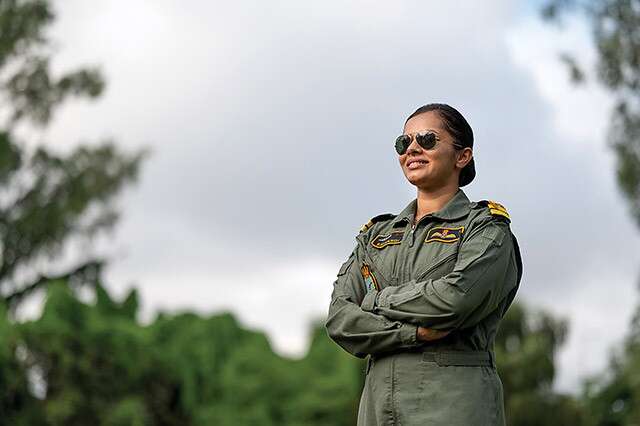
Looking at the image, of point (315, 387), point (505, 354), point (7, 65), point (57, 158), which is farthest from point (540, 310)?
point (7, 65)

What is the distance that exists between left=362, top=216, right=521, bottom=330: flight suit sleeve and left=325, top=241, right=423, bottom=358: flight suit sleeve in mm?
38

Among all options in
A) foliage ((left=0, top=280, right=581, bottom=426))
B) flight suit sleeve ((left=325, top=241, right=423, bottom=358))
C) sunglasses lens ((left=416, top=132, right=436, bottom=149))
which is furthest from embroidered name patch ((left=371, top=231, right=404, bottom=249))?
foliage ((left=0, top=280, right=581, bottom=426))

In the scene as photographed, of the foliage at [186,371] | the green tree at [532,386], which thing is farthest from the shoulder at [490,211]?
the green tree at [532,386]

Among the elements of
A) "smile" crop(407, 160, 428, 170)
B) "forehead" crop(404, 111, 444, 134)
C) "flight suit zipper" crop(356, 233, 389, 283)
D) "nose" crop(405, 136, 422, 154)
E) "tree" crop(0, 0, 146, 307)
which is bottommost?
"flight suit zipper" crop(356, 233, 389, 283)

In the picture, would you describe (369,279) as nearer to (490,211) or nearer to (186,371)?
(490,211)

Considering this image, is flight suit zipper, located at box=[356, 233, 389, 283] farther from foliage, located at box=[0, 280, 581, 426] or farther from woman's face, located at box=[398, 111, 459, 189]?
foliage, located at box=[0, 280, 581, 426]

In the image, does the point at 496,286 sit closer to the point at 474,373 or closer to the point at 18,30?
the point at 474,373

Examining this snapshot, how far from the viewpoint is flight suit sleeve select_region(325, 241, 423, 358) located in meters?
3.83

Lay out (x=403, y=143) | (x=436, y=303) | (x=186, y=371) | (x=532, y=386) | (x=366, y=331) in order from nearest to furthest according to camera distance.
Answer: (x=436, y=303), (x=366, y=331), (x=403, y=143), (x=186, y=371), (x=532, y=386)

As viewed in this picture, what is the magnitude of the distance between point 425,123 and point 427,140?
3.2 inches

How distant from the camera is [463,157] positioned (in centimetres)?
412

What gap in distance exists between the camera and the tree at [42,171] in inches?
1023

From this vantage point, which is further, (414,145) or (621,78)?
(621,78)

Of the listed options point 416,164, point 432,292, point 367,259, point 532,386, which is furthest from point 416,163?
point 532,386
